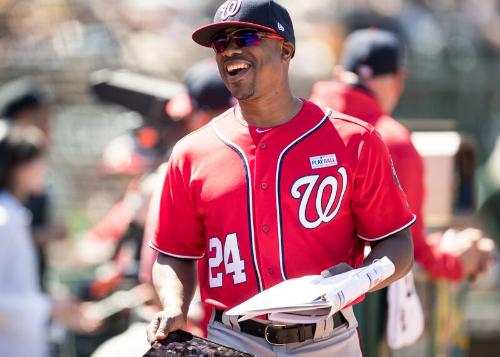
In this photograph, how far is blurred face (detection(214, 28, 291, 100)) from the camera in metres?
3.52

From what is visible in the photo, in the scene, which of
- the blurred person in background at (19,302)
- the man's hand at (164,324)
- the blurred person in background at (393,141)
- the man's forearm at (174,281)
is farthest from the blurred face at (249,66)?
the blurred person in background at (19,302)

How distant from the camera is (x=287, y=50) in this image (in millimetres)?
3648

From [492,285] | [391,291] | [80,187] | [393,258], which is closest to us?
[393,258]

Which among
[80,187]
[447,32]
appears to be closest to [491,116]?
[447,32]

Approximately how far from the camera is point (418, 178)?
197 inches

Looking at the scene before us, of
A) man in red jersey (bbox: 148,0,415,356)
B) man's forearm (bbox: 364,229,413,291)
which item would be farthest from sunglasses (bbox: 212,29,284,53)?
man's forearm (bbox: 364,229,413,291)

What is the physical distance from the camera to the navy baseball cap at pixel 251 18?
11.4 feet

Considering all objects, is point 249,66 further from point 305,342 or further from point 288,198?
point 305,342

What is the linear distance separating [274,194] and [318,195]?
14 centimetres

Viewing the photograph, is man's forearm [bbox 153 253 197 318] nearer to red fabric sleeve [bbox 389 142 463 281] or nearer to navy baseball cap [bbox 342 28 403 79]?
red fabric sleeve [bbox 389 142 463 281]

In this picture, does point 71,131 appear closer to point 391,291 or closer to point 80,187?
point 80,187

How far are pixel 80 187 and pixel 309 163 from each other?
380 inches

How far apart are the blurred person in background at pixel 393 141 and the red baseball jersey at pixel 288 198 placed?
4.61 feet

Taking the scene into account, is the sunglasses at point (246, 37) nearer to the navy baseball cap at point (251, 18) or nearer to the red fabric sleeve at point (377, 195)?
the navy baseball cap at point (251, 18)
